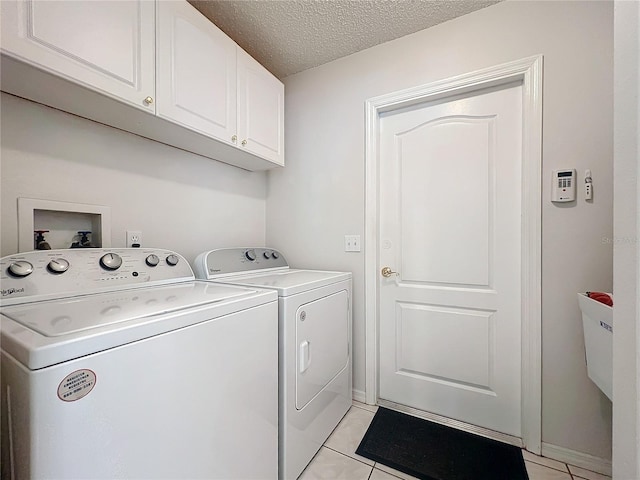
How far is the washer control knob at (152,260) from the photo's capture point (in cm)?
129

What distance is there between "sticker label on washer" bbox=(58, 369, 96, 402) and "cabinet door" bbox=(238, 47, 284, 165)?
135cm

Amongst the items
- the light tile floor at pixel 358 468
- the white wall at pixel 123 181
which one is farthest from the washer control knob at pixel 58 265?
the light tile floor at pixel 358 468

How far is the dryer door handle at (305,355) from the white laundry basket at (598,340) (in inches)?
47.4

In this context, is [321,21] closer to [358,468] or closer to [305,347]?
[305,347]

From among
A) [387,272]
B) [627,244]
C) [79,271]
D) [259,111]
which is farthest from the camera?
[387,272]

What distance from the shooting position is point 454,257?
168 centimetres

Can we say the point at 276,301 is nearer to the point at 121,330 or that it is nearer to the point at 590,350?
the point at 121,330

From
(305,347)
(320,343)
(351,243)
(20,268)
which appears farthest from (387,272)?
(20,268)

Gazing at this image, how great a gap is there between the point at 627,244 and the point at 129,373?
1.28 metres

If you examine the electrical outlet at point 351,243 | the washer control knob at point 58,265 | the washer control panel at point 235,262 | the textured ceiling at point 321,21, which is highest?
the textured ceiling at point 321,21

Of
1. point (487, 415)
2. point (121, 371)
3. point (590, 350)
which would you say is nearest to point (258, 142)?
point (121, 371)

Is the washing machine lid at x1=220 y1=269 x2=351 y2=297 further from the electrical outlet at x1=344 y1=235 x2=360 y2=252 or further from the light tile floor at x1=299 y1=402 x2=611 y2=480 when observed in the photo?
the light tile floor at x1=299 y1=402 x2=611 y2=480

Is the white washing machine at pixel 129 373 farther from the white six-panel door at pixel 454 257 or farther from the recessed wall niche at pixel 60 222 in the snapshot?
the white six-panel door at pixel 454 257

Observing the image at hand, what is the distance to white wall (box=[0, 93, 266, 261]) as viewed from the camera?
1086 mm
